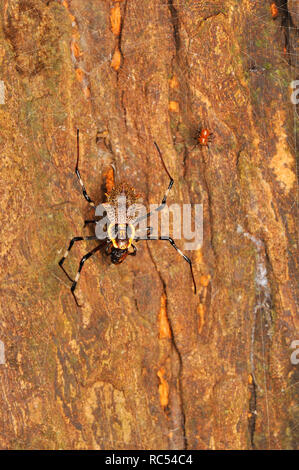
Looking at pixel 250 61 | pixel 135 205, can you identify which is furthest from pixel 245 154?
pixel 135 205

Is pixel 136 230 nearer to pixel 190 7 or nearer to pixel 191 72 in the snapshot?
pixel 191 72

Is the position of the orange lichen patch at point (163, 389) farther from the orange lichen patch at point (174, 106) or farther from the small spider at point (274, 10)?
the small spider at point (274, 10)

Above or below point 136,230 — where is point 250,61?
above

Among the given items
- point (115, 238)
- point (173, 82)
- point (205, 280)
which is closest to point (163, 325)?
point (205, 280)

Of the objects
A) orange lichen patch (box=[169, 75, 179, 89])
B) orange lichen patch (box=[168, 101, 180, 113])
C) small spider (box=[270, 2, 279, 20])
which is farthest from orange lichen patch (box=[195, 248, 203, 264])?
small spider (box=[270, 2, 279, 20])

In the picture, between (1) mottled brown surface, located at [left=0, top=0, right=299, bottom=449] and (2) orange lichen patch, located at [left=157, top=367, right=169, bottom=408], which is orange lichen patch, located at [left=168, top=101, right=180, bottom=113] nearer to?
(1) mottled brown surface, located at [left=0, top=0, right=299, bottom=449]

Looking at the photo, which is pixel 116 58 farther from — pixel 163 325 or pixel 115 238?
pixel 163 325

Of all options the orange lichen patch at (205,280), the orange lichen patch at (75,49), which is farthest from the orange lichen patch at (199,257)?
the orange lichen patch at (75,49)

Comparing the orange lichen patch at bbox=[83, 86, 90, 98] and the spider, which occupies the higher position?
the orange lichen patch at bbox=[83, 86, 90, 98]
